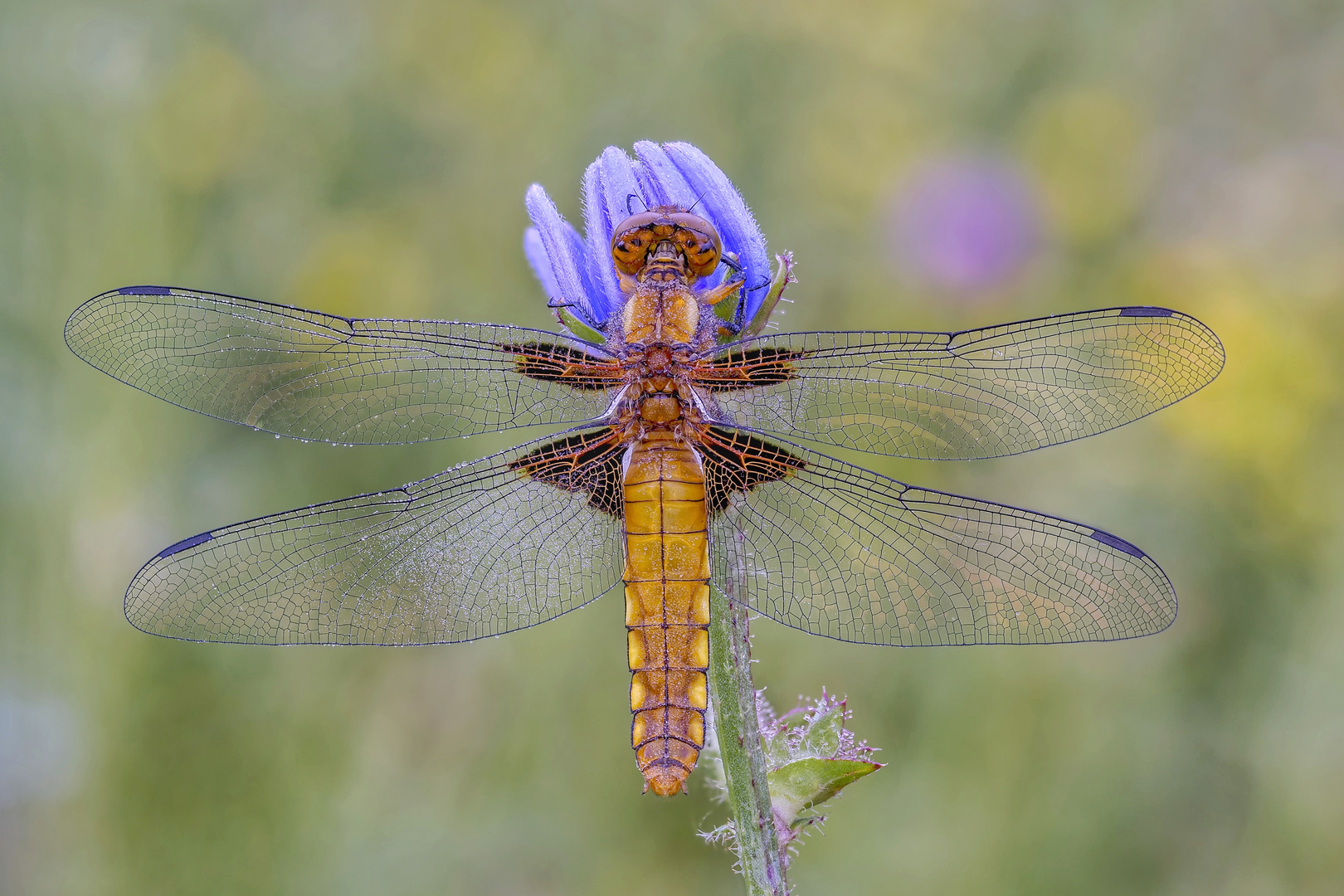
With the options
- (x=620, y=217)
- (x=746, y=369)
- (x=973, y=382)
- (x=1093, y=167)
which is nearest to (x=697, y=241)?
(x=620, y=217)

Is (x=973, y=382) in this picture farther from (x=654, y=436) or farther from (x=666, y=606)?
(x=666, y=606)

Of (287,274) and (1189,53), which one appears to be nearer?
(287,274)

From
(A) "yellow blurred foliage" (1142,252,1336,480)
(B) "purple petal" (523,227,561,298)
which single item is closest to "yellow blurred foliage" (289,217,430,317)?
(B) "purple petal" (523,227,561,298)

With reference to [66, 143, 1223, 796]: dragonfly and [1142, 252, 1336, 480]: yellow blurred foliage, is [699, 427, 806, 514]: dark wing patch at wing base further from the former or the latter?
[1142, 252, 1336, 480]: yellow blurred foliage

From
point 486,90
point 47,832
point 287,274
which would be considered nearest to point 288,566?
point 47,832

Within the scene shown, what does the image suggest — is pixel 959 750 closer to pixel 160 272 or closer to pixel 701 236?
pixel 701 236

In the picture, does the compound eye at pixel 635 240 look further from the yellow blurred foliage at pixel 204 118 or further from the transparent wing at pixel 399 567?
the yellow blurred foliage at pixel 204 118
